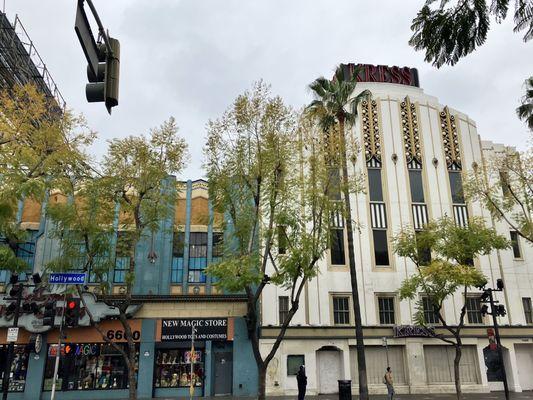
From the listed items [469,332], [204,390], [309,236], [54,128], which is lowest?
[204,390]

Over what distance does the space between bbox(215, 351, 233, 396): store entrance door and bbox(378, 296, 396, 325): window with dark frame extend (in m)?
9.27

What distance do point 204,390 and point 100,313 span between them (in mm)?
7132

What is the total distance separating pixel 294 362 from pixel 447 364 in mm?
9350

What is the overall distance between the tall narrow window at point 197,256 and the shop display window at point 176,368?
13.6 feet

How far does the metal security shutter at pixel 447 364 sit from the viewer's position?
26.8 m

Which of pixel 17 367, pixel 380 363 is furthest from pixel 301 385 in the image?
pixel 17 367

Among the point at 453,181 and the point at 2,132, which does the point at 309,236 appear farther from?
the point at 453,181

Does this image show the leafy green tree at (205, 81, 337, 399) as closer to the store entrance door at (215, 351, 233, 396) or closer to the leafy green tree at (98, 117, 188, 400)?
the leafy green tree at (98, 117, 188, 400)

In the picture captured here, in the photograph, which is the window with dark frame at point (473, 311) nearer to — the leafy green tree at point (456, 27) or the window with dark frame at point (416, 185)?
the window with dark frame at point (416, 185)

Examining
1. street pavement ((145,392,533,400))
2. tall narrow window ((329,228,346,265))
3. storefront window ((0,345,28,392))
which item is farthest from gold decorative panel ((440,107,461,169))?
storefront window ((0,345,28,392))

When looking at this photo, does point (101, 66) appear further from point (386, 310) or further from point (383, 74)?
point (383, 74)

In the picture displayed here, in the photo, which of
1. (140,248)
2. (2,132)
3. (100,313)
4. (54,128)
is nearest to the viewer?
(2,132)

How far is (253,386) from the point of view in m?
25.1

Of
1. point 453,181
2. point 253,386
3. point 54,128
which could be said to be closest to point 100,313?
point 253,386
